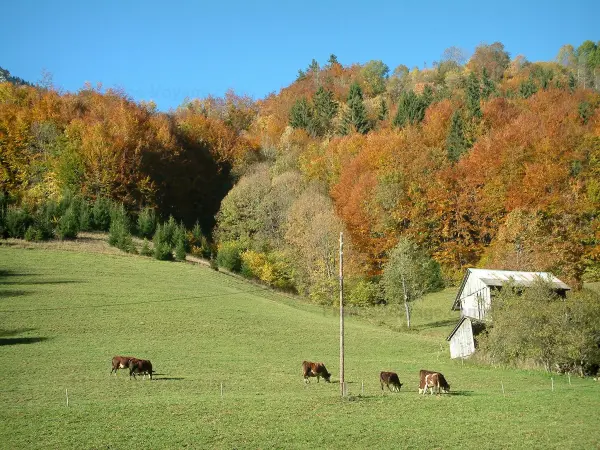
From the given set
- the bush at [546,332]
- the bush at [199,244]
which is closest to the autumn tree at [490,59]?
the bush at [199,244]

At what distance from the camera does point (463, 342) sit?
4591 centimetres

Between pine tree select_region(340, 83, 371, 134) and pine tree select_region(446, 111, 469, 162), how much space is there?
741 inches

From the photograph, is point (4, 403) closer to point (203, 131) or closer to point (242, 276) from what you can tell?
point (242, 276)

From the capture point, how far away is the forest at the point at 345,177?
72.3 meters

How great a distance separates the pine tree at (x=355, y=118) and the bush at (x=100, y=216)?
139 ft

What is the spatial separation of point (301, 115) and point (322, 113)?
154 inches

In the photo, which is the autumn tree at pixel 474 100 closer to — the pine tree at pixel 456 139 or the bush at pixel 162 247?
the pine tree at pixel 456 139

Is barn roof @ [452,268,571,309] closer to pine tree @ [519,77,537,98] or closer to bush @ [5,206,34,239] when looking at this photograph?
bush @ [5,206,34,239]

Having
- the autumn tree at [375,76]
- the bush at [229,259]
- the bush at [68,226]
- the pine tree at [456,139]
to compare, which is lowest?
the bush at [229,259]

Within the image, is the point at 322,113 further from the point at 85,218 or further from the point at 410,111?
the point at 85,218

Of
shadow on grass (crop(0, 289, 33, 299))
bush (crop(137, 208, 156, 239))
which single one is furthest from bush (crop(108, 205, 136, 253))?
shadow on grass (crop(0, 289, 33, 299))

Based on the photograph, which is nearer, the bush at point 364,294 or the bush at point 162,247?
the bush at point 364,294

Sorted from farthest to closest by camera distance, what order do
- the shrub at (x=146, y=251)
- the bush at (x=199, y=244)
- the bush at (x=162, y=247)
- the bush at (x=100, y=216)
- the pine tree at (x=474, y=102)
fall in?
the pine tree at (x=474, y=102), the bush at (x=199, y=244), the bush at (x=100, y=216), the shrub at (x=146, y=251), the bush at (x=162, y=247)

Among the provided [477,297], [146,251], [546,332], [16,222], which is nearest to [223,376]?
[546,332]
